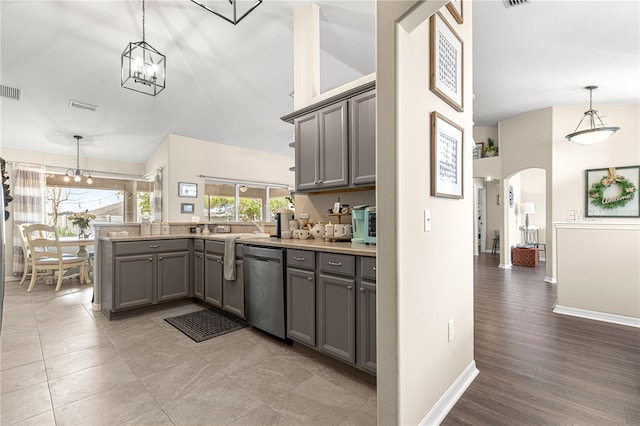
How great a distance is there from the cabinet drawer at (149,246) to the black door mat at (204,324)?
0.86 meters

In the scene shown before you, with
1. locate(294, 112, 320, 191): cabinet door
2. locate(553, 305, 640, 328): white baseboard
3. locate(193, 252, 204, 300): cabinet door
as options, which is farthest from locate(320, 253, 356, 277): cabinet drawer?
locate(553, 305, 640, 328): white baseboard

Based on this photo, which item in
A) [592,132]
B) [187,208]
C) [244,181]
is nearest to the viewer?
[592,132]

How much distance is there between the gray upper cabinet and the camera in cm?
269

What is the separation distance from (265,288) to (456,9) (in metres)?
2.64

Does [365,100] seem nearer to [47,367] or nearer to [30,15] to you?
[47,367]

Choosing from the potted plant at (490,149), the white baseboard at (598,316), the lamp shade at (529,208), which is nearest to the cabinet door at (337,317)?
the white baseboard at (598,316)

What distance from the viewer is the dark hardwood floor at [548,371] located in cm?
176

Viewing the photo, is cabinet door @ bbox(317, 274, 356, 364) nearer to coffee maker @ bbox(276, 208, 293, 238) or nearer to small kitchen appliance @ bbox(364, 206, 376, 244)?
small kitchen appliance @ bbox(364, 206, 376, 244)

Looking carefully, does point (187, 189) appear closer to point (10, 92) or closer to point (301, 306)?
point (10, 92)

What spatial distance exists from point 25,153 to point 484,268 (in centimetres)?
968

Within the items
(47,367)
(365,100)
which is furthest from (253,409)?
(365,100)

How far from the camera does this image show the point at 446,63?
190 cm

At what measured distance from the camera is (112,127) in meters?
5.36

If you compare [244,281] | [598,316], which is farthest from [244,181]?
[598,316]
